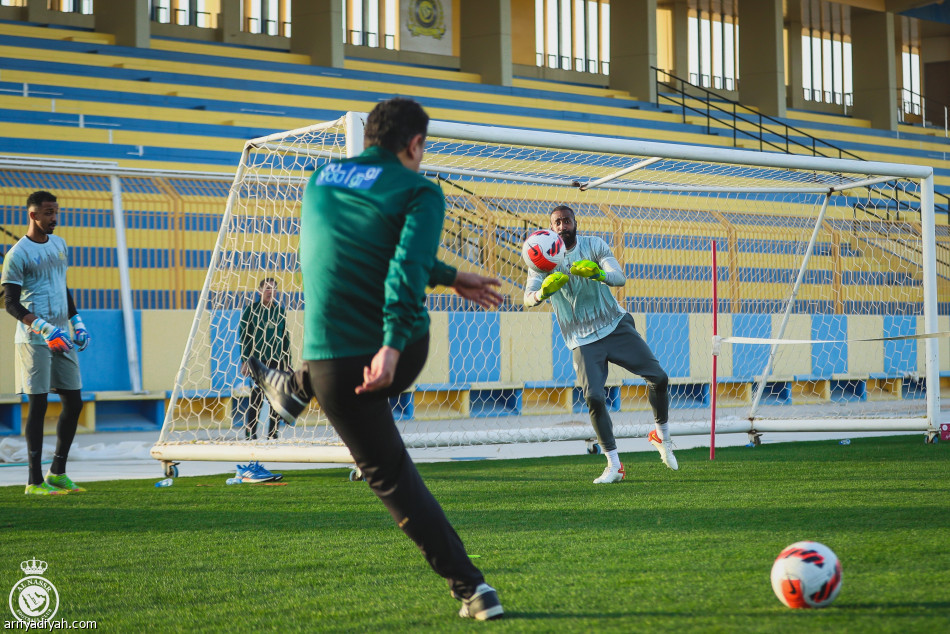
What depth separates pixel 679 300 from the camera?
526 inches

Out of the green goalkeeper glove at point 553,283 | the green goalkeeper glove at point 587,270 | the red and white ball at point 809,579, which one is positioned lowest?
the red and white ball at point 809,579

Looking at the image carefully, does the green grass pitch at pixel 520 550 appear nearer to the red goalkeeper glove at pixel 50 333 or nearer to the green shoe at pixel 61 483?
the green shoe at pixel 61 483

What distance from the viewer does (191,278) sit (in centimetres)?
1091

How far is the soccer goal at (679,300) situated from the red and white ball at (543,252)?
81.8 inches

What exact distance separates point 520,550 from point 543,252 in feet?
7.94

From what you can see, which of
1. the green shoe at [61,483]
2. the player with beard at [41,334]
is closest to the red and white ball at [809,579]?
the player with beard at [41,334]

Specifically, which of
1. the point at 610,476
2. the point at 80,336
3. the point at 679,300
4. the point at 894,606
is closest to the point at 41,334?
the point at 80,336

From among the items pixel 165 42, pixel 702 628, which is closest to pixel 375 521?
pixel 702 628

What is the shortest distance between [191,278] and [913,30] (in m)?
25.2

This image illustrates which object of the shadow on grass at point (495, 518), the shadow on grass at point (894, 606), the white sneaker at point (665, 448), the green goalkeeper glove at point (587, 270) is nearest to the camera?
the shadow on grass at point (894, 606)

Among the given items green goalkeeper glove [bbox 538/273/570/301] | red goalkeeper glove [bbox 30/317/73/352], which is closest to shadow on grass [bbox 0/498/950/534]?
red goalkeeper glove [bbox 30/317/73/352]

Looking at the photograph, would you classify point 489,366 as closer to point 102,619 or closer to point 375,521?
point 375,521

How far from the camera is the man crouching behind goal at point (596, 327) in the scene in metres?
6.27

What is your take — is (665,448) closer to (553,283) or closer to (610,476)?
(610,476)
